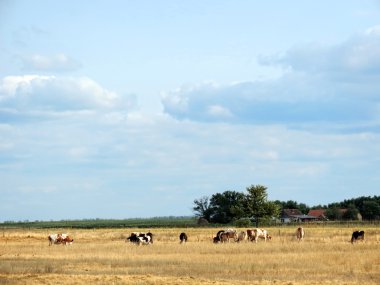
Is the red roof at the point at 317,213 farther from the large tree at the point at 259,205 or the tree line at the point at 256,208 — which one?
the large tree at the point at 259,205

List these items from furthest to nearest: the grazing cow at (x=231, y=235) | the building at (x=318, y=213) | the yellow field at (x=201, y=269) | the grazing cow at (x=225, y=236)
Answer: the building at (x=318, y=213), the grazing cow at (x=231, y=235), the grazing cow at (x=225, y=236), the yellow field at (x=201, y=269)

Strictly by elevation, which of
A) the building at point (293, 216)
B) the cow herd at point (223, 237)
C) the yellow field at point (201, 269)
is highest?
the building at point (293, 216)

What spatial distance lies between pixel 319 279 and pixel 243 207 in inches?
2854

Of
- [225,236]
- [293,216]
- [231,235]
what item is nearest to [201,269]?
[225,236]

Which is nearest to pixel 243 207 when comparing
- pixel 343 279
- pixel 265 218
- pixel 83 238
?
pixel 265 218

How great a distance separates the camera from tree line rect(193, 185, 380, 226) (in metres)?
95.3

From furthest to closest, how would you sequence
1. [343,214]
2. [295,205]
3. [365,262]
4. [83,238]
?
[295,205]
[343,214]
[83,238]
[365,262]

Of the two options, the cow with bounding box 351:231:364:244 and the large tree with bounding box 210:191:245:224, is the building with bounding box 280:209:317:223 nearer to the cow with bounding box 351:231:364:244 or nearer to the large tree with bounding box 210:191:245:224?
the large tree with bounding box 210:191:245:224

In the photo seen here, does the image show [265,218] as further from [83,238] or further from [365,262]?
[365,262]

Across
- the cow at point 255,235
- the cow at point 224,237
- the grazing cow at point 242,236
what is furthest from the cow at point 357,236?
the cow at point 224,237

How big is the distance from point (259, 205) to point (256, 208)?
24.8 inches

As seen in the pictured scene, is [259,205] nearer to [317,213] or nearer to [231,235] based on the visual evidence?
[231,235]

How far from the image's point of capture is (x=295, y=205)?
174250 millimetres

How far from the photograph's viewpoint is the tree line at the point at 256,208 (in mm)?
95312
